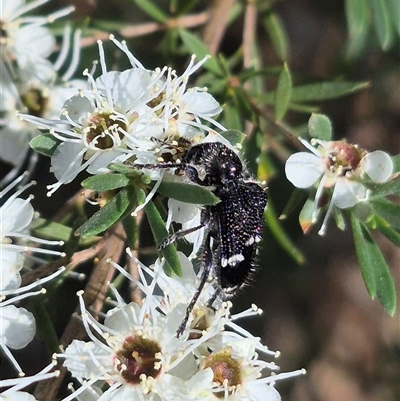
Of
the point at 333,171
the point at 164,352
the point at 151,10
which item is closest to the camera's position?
the point at 164,352

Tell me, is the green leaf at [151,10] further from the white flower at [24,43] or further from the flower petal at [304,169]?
→ the flower petal at [304,169]

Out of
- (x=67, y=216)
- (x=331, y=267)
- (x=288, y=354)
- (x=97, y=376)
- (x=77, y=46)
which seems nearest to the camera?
(x=97, y=376)

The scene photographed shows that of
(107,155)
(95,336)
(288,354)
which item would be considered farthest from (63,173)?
(288,354)

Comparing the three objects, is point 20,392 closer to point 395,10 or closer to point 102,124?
point 102,124

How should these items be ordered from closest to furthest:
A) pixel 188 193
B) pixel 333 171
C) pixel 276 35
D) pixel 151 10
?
pixel 188 193 → pixel 333 171 → pixel 151 10 → pixel 276 35

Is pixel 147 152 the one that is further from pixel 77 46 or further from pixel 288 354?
pixel 288 354

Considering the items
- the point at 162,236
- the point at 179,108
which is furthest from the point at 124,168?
the point at 179,108

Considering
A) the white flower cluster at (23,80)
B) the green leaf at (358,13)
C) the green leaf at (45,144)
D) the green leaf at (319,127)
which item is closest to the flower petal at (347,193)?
the green leaf at (319,127)
